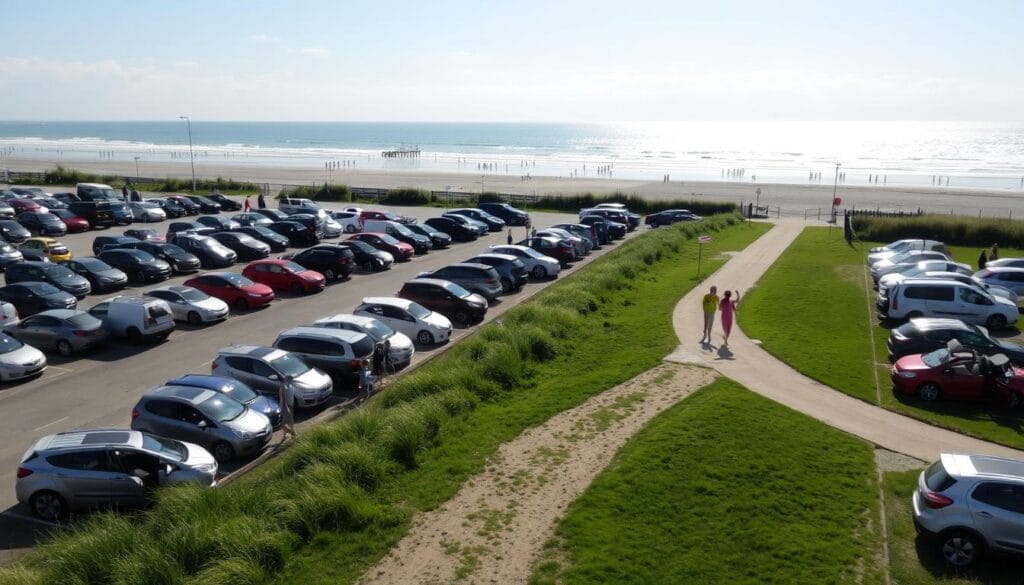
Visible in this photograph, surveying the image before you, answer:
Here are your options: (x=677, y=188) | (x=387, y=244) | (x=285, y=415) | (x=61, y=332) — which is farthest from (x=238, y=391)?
(x=677, y=188)

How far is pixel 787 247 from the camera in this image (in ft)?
126

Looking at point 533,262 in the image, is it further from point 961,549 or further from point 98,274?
point 961,549

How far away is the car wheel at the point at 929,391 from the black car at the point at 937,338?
165 centimetres

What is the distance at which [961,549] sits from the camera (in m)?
9.98

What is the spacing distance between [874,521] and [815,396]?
5.54 m

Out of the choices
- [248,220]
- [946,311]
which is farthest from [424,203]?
[946,311]

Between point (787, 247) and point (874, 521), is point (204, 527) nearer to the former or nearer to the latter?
point (874, 521)

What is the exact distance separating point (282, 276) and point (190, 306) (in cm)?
513

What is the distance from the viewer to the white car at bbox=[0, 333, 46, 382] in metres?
18.0

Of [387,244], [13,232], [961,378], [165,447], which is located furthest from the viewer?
[13,232]

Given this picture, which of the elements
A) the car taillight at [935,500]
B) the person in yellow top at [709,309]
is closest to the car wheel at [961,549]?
the car taillight at [935,500]

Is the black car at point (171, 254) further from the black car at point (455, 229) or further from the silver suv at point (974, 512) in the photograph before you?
the silver suv at point (974, 512)

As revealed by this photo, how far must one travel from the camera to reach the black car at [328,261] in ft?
100.0

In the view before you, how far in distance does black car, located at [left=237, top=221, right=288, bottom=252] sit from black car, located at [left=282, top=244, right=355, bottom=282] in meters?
6.02
